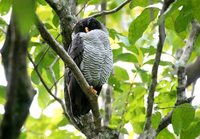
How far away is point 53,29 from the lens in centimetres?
342

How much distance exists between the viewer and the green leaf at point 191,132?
8.48 ft

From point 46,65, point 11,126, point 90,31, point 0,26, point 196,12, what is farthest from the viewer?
point 90,31

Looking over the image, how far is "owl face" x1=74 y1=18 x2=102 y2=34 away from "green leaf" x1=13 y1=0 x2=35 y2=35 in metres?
2.58

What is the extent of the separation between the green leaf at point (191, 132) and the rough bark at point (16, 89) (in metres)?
1.78

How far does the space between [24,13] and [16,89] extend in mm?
158

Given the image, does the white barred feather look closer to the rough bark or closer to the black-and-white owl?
the black-and-white owl

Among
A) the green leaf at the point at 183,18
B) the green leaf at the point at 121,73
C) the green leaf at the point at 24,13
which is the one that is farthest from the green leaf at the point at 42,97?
the green leaf at the point at 24,13

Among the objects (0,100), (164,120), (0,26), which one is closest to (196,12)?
(164,120)

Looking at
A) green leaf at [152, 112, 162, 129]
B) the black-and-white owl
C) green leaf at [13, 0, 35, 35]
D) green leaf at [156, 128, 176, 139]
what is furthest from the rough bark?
the black-and-white owl

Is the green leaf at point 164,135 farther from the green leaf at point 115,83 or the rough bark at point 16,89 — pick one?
the rough bark at point 16,89

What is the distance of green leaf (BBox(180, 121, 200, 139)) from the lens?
258cm

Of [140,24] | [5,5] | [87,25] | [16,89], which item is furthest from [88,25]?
[16,89]

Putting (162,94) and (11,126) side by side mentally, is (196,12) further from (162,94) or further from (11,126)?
(162,94)

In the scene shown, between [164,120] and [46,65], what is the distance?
941 mm
